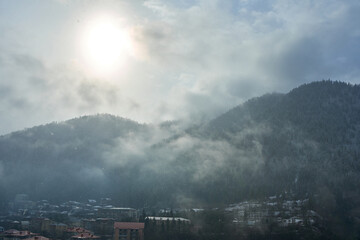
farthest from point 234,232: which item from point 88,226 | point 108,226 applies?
point 88,226

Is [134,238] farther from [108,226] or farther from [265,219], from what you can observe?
[265,219]

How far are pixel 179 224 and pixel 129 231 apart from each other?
14676mm

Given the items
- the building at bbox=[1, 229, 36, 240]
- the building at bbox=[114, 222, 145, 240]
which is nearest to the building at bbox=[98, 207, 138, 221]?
the building at bbox=[114, 222, 145, 240]

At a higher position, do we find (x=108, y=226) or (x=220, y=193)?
(x=220, y=193)

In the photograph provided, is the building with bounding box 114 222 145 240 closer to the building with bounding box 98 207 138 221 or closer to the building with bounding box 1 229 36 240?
the building with bounding box 1 229 36 240

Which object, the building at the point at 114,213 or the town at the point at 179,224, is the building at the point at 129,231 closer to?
the town at the point at 179,224

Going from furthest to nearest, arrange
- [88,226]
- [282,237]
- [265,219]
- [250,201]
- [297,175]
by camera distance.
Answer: [297,175] → [250,201] → [88,226] → [265,219] → [282,237]

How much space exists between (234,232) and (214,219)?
45.7ft

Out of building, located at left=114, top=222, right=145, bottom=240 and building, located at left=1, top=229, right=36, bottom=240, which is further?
building, located at left=114, top=222, right=145, bottom=240

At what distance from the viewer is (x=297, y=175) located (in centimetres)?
19512

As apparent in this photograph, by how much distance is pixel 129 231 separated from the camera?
12562 cm

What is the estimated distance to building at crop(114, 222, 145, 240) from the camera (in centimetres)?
12525

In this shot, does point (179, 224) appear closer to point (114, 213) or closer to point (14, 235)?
point (14, 235)

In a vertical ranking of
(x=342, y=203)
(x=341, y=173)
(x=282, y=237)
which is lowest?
(x=282, y=237)
